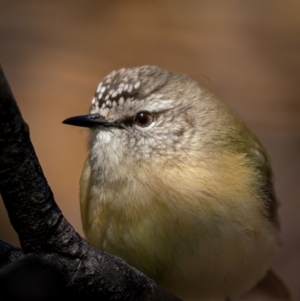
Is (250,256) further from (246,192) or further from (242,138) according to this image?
(242,138)

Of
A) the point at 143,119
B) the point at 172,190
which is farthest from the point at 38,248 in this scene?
the point at 143,119

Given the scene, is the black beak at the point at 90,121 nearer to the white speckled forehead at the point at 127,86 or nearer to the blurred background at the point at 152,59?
the white speckled forehead at the point at 127,86

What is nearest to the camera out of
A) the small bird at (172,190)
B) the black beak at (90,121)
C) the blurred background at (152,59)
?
the small bird at (172,190)

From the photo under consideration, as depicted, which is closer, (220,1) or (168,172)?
(168,172)

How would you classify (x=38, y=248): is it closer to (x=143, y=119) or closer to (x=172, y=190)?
(x=172, y=190)

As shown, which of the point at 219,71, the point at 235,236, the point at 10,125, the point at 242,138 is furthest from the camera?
the point at 219,71

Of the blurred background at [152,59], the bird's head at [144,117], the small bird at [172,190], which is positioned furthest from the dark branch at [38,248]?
the blurred background at [152,59]

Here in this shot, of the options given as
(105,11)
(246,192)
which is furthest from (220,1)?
(246,192)
